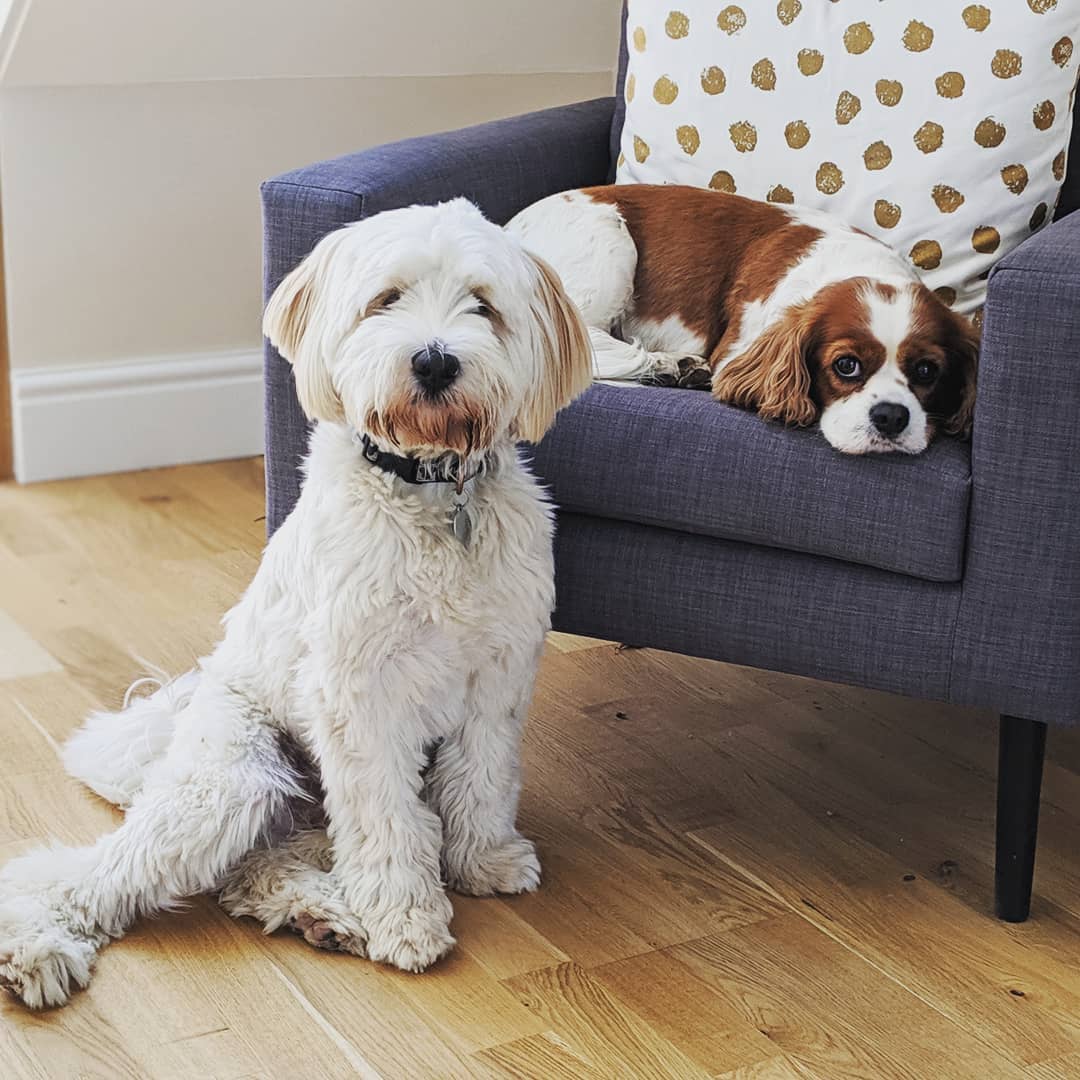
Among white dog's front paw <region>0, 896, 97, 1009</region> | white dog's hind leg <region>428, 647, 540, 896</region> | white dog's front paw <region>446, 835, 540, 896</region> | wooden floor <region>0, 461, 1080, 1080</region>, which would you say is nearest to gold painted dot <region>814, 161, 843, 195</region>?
wooden floor <region>0, 461, 1080, 1080</region>

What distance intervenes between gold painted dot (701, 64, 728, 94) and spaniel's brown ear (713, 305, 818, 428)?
0.54 m

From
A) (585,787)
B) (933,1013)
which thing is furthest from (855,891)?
(585,787)

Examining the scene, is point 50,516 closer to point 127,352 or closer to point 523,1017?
point 127,352

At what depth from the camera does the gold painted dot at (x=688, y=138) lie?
2.36 meters

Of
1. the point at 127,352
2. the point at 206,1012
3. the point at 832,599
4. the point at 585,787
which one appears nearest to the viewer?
the point at 206,1012

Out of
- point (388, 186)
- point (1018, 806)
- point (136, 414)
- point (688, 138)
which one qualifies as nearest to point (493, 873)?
point (1018, 806)

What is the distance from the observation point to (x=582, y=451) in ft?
6.32

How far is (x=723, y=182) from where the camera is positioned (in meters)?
2.36

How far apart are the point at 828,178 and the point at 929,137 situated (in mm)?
148

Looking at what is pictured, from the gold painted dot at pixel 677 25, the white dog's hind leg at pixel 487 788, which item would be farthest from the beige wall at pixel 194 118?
the white dog's hind leg at pixel 487 788

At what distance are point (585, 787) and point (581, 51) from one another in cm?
179

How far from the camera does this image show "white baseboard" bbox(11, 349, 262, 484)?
322 centimetres

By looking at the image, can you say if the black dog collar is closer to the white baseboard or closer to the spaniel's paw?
the spaniel's paw

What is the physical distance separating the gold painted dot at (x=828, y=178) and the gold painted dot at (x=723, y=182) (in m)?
0.13
